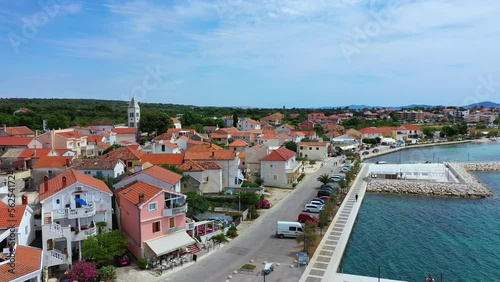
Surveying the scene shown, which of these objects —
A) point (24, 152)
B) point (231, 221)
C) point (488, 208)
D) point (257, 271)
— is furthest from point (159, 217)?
point (488, 208)

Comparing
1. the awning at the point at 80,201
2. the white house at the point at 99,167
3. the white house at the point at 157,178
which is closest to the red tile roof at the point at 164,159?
the white house at the point at 99,167

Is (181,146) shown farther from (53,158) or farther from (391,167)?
(391,167)

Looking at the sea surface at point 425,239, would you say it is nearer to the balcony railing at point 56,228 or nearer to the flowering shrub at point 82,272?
the flowering shrub at point 82,272

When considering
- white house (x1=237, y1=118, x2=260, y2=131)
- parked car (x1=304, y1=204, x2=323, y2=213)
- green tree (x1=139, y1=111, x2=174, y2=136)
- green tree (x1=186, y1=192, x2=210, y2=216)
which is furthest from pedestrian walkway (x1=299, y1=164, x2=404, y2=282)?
white house (x1=237, y1=118, x2=260, y2=131)

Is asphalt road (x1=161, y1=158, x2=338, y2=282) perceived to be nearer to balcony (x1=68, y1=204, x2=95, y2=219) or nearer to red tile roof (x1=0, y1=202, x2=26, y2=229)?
balcony (x1=68, y1=204, x2=95, y2=219)

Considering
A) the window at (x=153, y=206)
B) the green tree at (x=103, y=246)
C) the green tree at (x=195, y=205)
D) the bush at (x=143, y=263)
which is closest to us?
the green tree at (x=103, y=246)

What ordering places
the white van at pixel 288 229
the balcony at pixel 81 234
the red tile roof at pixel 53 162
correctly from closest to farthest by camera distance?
the balcony at pixel 81 234
the white van at pixel 288 229
the red tile roof at pixel 53 162
